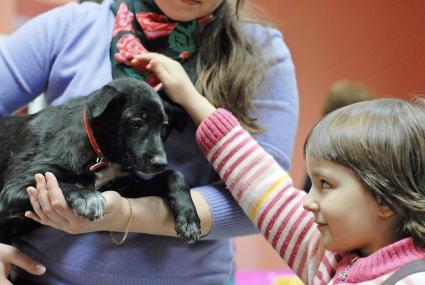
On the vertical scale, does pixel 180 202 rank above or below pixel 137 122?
below

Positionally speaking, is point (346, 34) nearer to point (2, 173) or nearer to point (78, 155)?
point (78, 155)

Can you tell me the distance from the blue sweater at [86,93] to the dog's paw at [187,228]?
0.29 ft

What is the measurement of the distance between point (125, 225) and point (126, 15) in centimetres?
43

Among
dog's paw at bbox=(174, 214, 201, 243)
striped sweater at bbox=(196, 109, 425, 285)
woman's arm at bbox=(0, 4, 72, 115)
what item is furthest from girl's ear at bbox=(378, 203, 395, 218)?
woman's arm at bbox=(0, 4, 72, 115)

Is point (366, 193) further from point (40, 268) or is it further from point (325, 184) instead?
point (40, 268)

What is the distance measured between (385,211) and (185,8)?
0.57 meters

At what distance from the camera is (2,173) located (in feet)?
3.39

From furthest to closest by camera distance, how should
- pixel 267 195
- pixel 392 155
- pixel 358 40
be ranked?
pixel 267 195, pixel 358 40, pixel 392 155

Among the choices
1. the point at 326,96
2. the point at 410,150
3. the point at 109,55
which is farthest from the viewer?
the point at 326,96

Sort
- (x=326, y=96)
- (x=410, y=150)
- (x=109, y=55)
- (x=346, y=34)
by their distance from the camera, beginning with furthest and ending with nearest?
(x=326, y=96)
(x=109, y=55)
(x=346, y=34)
(x=410, y=150)

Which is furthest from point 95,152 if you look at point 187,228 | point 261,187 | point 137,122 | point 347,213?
point 347,213

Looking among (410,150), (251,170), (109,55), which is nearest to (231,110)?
(251,170)

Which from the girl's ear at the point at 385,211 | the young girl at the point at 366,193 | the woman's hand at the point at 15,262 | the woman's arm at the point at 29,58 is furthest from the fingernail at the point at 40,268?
the girl's ear at the point at 385,211

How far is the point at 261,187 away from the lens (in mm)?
1045
